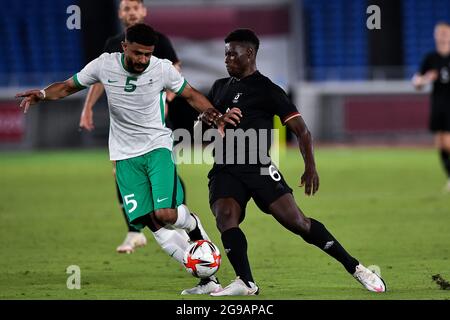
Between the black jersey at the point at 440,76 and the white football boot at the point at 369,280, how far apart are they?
949cm

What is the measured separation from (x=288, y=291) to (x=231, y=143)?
47.9 inches

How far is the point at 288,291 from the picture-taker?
806 cm

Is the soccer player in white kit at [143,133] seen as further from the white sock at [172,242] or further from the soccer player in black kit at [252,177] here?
the soccer player in black kit at [252,177]

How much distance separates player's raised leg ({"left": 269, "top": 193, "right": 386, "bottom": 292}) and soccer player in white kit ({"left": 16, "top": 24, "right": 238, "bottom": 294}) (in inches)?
30.0

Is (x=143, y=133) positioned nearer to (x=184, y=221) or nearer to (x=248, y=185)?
(x=184, y=221)

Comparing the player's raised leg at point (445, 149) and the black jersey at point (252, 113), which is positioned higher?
the black jersey at point (252, 113)

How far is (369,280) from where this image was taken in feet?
26.0

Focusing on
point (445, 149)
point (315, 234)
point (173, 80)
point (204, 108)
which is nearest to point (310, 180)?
point (315, 234)

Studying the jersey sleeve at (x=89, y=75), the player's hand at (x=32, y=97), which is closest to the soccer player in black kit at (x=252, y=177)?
the jersey sleeve at (x=89, y=75)

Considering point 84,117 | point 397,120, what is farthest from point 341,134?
point 84,117

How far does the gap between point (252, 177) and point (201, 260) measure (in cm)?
74

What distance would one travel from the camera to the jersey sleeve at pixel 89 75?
8352 mm

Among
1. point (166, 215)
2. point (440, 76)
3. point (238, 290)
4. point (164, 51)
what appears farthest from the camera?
point (440, 76)

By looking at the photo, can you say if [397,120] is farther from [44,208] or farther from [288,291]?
[288,291]
